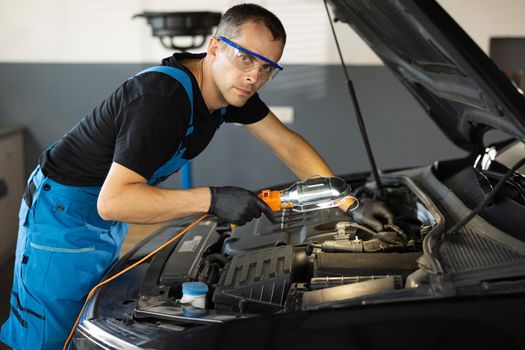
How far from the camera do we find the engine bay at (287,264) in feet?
5.41

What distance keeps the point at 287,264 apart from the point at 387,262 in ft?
0.86

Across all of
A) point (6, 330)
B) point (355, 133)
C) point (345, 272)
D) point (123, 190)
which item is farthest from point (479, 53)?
point (355, 133)

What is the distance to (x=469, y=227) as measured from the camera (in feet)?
5.92

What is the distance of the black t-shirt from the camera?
1.78m

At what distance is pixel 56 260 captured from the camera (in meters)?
2.12

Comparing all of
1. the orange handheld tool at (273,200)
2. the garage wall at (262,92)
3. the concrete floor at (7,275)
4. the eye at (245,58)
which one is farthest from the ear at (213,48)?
the garage wall at (262,92)

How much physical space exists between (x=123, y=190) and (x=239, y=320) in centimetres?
47

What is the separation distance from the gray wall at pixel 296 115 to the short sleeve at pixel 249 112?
2747 mm

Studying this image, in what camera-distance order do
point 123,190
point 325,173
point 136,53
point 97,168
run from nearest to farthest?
1. point 123,190
2. point 97,168
3. point 325,173
4. point 136,53

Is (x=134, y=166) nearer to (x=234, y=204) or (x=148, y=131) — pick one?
(x=148, y=131)

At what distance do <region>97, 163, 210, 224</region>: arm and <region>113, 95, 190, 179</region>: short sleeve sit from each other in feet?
0.10

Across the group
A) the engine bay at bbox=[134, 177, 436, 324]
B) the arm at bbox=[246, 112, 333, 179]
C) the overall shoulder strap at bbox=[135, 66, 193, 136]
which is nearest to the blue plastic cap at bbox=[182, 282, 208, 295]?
the engine bay at bbox=[134, 177, 436, 324]

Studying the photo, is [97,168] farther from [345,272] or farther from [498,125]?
[498,125]

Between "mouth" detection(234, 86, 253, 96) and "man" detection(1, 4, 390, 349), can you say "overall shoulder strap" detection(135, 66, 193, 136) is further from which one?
"mouth" detection(234, 86, 253, 96)
